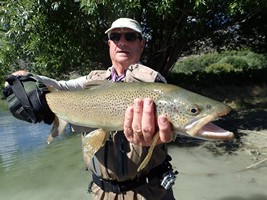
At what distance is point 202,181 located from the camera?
719 cm

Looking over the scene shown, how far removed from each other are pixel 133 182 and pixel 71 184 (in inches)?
191

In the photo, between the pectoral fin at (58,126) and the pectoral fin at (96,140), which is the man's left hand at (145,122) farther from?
the pectoral fin at (58,126)

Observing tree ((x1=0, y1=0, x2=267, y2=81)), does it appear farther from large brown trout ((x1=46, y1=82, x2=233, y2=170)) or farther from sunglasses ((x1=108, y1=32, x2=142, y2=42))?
large brown trout ((x1=46, y1=82, x2=233, y2=170))

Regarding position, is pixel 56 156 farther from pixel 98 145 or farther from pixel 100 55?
pixel 98 145

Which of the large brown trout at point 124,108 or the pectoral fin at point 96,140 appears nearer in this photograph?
the large brown trout at point 124,108

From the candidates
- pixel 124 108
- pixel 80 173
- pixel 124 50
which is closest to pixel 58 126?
pixel 124 108

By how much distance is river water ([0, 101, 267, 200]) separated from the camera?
6.78 m

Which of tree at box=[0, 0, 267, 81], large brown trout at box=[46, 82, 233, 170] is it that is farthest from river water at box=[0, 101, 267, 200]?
large brown trout at box=[46, 82, 233, 170]

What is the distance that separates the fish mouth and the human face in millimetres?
1099

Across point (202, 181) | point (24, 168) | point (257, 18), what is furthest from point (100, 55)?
point (257, 18)

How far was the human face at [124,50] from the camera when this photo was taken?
329 cm

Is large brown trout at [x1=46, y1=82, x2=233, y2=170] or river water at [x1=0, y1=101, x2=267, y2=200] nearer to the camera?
large brown trout at [x1=46, y1=82, x2=233, y2=170]

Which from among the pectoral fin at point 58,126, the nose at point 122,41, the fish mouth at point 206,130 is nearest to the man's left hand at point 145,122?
the fish mouth at point 206,130

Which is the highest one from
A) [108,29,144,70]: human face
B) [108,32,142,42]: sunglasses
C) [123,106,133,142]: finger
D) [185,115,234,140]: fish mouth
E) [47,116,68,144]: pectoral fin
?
[108,32,142,42]: sunglasses
